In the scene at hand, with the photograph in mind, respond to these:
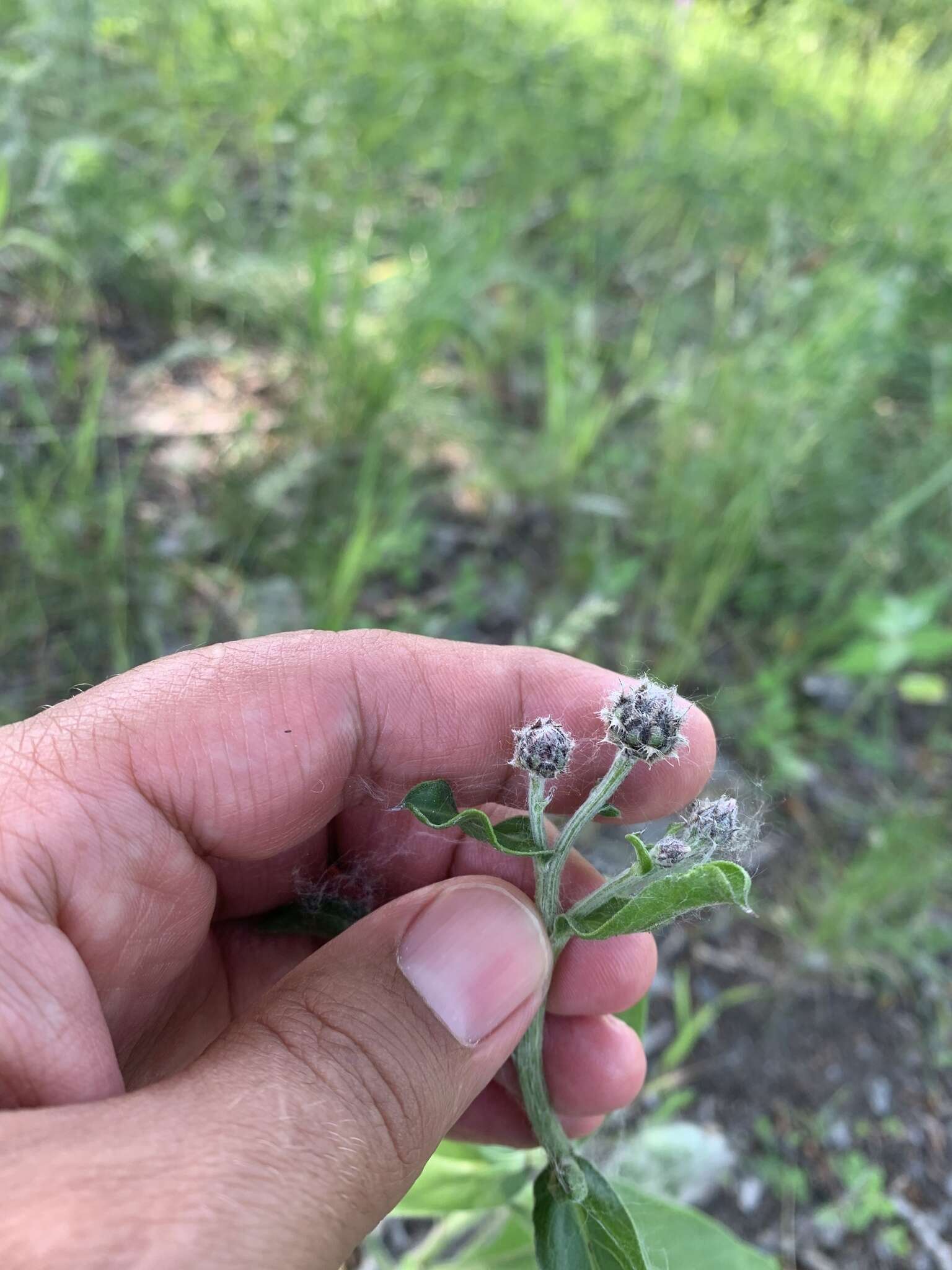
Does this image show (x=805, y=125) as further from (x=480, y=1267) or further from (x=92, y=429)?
(x=480, y=1267)

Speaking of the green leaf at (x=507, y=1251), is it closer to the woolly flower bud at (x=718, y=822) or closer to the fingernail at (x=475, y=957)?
the fingernail at (x=475, y=957)

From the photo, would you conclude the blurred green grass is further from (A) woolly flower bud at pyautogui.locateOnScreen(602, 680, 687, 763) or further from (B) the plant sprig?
(A) woolly flower bud at pyautogui.locateOnScreen(602, 680, 687, 763)

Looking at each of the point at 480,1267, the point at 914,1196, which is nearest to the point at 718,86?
the point at 914,1196

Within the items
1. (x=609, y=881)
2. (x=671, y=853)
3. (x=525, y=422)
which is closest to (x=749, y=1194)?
(x=609, y=881)

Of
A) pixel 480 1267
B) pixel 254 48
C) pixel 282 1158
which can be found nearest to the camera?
pixel 282 1158

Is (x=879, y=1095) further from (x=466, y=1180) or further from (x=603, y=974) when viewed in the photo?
(x=466, y=1180)

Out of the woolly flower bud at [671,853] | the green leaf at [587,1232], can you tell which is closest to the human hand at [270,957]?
the green leaf at [587,1232]
